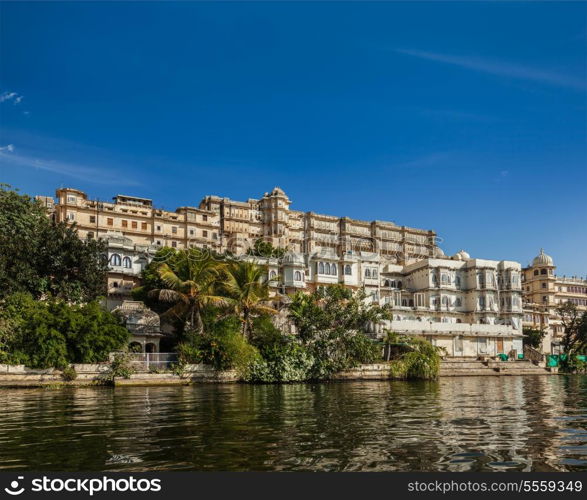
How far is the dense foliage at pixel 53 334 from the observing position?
37.9 m

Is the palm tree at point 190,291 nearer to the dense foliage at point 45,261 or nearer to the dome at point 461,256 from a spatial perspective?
the dense foliage at point 45,261

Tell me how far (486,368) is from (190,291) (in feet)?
98.9

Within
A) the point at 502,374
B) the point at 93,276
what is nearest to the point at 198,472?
the point at 93,276

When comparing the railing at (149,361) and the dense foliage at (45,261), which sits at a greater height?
the dense foliage at (45,261)

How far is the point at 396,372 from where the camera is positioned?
47344 millimetres

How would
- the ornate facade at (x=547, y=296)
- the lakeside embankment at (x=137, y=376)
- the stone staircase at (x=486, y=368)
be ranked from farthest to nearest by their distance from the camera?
the ornate facade at (x=547, y=296)
the stone staircase at (x=486, y=368)
the lakeside embankment at (x=137, y=376)

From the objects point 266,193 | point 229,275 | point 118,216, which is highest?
point 266,193

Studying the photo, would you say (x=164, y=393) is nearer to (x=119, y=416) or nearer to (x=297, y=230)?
(x=119, y=416)

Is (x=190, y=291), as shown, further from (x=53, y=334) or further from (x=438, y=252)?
(x=438, y=252)

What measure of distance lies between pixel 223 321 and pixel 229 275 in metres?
4.19

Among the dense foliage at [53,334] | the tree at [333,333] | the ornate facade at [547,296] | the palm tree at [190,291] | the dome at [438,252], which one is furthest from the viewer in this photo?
the dome at [438,252]

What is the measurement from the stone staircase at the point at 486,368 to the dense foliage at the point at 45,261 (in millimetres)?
31717

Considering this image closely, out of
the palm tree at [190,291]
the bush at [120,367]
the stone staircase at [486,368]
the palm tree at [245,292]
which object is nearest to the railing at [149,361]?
the bush at [120,367]

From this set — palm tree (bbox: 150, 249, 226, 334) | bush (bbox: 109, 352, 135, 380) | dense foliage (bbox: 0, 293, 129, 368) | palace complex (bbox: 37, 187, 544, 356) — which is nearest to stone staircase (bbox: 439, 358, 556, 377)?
palace complex (bbox: 37, 187, 544, 356)
